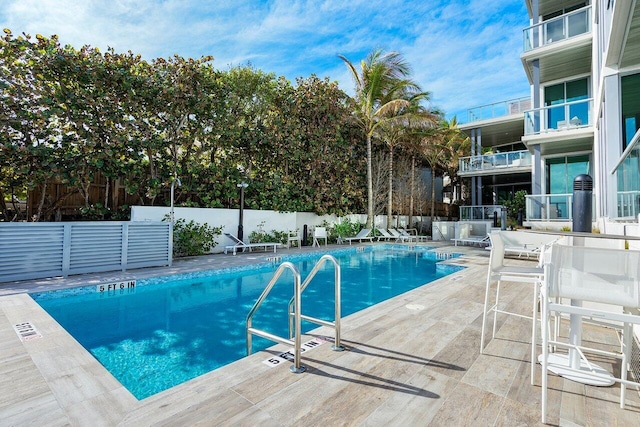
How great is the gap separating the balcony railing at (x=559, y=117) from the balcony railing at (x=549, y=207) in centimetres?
237

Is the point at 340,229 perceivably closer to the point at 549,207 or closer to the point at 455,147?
the point at 549,207

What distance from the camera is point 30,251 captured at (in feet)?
18.8

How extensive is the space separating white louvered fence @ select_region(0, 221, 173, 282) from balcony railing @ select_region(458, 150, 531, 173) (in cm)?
1430

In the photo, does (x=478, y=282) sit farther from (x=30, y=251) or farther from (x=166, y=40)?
(x=166, y=40)

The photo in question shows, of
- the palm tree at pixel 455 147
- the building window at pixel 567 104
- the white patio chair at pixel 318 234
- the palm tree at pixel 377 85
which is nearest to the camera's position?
the building window at pixel 567 104

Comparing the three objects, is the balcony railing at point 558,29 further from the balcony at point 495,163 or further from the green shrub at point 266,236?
the green shrub at point 266,236

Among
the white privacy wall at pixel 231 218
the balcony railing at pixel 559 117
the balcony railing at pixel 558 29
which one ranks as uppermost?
the balcony railing at pixel 558 29

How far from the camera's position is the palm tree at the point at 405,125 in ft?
47.0

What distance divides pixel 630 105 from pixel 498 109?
388 inches

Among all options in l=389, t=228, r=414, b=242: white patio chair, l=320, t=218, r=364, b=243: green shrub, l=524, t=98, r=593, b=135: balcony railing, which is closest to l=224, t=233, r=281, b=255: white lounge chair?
l=320, t=218, r=364, b=243: green shrub

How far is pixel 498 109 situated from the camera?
51.4 feet

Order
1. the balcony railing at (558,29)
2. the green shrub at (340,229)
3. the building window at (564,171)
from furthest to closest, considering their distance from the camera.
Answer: the green shrub at (340,229) < the building window at (564,171) < the balcony railing at (558,29)

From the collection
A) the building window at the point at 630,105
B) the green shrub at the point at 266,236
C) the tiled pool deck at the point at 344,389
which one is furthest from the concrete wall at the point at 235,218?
the building window at the point at 630,105

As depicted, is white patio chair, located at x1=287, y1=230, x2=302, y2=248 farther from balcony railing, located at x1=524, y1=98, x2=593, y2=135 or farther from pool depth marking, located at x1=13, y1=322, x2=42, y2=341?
balcony railing, located at x1=524, y1=98, x2=593, y2=135
